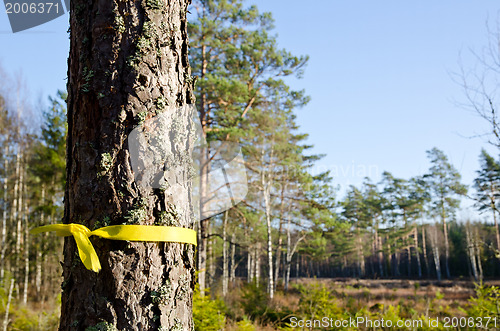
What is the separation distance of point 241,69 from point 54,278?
8862 mm

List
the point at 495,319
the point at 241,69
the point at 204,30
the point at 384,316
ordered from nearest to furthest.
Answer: the point at 495,319, the point at 384,316, the point at 204,30, the point at 241,69

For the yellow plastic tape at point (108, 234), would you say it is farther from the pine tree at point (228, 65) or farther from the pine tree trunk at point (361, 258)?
the pine tree trunk at point (361, 258)

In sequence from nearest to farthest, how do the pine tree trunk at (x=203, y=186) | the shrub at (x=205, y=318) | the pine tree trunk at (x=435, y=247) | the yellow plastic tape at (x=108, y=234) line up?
the yellow plastic tape at (x=108, y=234), the shrub at (x=205, y=318), the pine tree trunk at (x=203, y=186), the pine tree trunk at (x=435, y=247)

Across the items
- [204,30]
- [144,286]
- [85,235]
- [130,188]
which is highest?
[204,30]

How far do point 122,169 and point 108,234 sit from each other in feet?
0.71

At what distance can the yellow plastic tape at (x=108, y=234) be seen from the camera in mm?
1149

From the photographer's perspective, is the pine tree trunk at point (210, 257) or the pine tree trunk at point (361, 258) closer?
the pine tree trunk at point (210, 257)

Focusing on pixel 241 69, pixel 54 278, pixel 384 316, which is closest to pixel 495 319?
pixel 384 316

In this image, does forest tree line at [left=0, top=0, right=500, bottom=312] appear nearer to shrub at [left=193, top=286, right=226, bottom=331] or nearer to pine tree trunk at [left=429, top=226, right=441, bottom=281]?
shrub at [left=193, top=286, right=226, bottom=331]

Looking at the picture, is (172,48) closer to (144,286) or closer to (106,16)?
(106,16)

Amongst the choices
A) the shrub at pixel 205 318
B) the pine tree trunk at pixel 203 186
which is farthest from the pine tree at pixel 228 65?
the shrub at pixel 205 318

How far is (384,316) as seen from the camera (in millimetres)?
5906

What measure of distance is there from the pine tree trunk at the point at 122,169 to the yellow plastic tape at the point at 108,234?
0.03m

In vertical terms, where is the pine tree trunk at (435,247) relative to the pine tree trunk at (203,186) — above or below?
below
